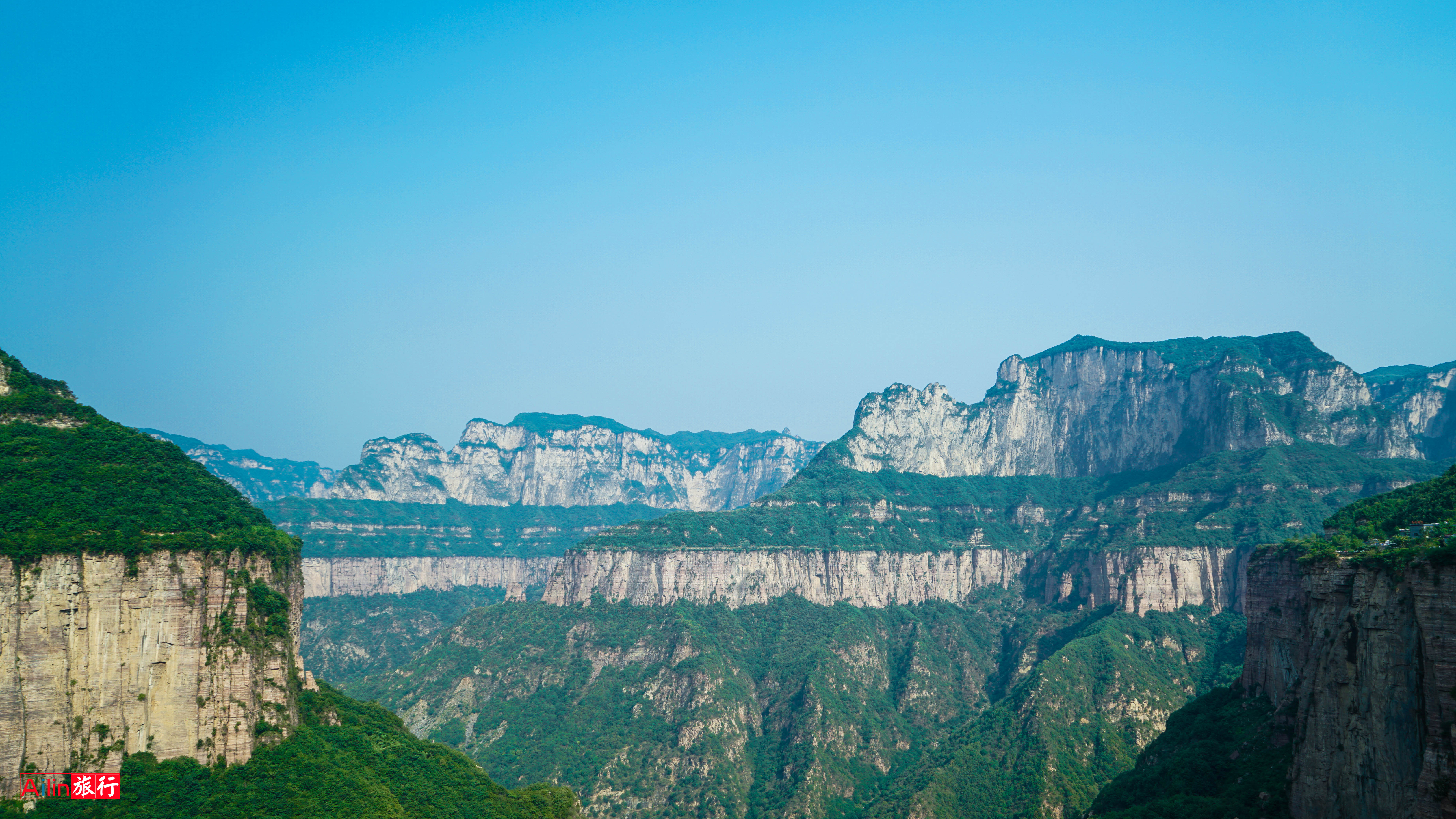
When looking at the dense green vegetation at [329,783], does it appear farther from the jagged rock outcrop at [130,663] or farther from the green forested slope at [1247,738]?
the green forested slope at [1247,738]

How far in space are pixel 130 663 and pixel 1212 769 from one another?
87.1 meters

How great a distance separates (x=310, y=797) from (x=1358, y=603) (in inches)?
3026

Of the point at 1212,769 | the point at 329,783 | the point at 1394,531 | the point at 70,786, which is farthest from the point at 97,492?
the point at 1394,531

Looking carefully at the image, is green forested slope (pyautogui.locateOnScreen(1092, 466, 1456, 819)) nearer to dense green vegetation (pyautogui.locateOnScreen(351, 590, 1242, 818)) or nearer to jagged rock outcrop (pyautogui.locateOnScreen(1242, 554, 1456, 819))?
jagged rock outcrop (pyautogui.locateOnScreen(1242, 554, 1456, 819))

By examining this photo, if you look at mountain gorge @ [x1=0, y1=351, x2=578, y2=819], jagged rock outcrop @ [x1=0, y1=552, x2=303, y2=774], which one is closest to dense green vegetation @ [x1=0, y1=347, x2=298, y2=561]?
mountain gorge @ [x1=0, y1=351, x2=578, y2=819]

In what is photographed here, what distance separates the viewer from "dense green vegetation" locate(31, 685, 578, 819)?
7631 centimetres

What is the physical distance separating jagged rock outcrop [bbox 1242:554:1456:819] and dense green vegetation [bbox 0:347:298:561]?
82.0m

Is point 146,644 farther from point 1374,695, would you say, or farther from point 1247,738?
point 1247,738

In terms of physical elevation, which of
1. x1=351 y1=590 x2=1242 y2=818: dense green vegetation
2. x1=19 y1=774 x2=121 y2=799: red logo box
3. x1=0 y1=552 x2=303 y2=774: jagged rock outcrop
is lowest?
x1=351 y1=590 x2=1242 y2=818: dense green vegetation

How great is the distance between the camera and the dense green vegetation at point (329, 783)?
76312 mm

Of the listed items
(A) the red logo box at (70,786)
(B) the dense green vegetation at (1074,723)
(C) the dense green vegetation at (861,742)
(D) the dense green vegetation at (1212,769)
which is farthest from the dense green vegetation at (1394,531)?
(A) the red logo box at (70,786)

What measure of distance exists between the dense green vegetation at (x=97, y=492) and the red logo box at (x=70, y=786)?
15856 mm

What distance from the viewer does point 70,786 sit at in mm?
74188

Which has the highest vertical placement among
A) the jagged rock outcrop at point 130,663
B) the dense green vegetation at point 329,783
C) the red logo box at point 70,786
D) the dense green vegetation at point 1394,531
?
the dense green vegetation at point 1394,531
